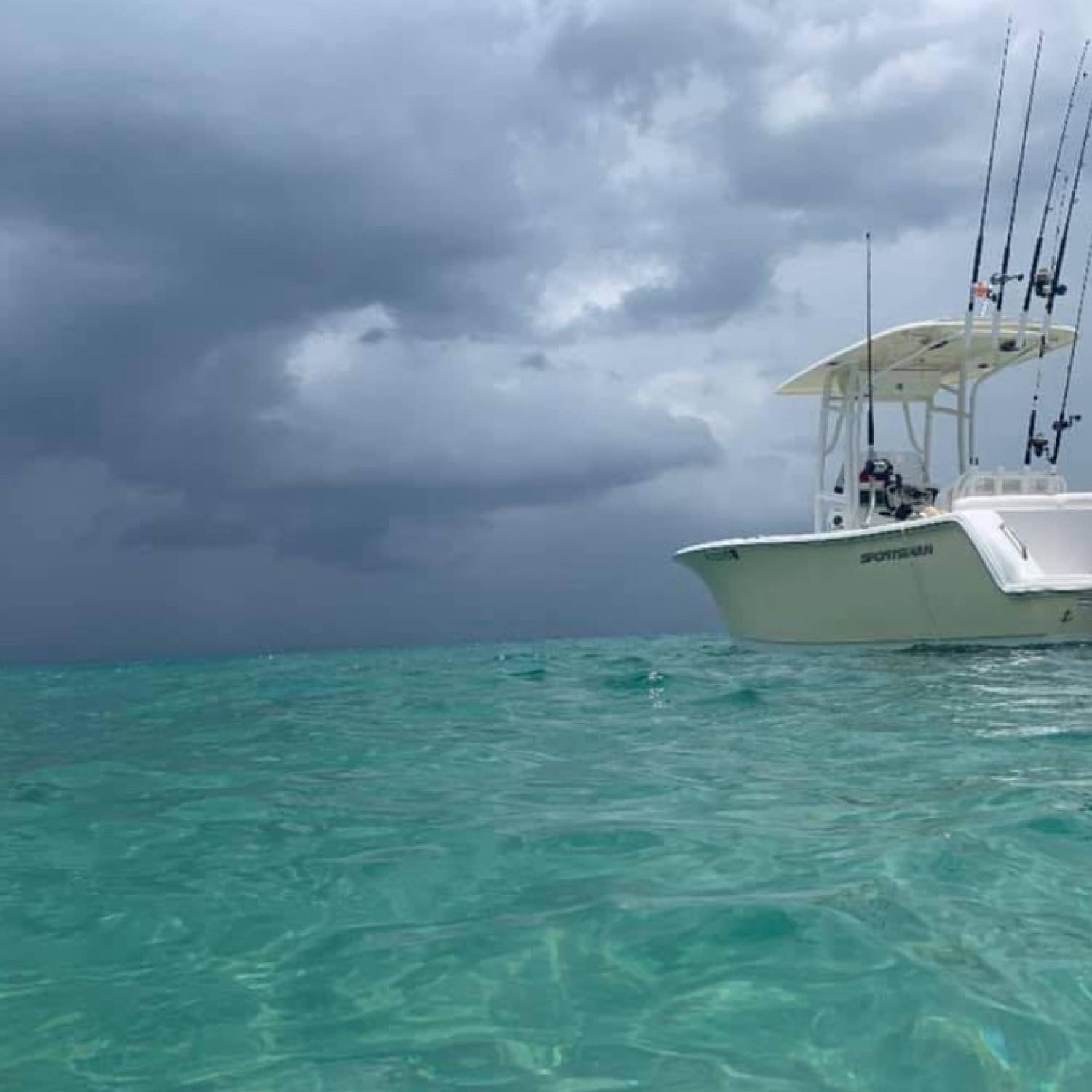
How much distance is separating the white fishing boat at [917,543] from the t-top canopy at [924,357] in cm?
3

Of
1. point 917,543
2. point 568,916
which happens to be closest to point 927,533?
point 917,543

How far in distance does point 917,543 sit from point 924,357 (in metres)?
6.12

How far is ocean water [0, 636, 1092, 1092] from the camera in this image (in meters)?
2.80

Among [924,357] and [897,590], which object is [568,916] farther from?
[924,357]

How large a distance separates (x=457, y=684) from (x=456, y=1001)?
13.7 m

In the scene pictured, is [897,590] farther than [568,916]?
Yes

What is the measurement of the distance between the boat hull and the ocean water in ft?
24.1

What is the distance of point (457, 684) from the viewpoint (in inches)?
A: 663

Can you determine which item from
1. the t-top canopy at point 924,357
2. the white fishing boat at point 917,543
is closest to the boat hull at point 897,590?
the white fishing boat at point 917,543

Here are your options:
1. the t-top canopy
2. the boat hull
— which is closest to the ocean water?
the boat hull

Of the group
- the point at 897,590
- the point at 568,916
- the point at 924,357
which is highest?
the point at 924,357

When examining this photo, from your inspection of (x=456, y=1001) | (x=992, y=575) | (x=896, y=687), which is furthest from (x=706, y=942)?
(x=992, y=575)

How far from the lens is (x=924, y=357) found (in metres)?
20.6

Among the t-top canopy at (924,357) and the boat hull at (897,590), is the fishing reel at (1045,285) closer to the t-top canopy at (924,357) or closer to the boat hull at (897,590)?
the t-top canopy at (924,357)
